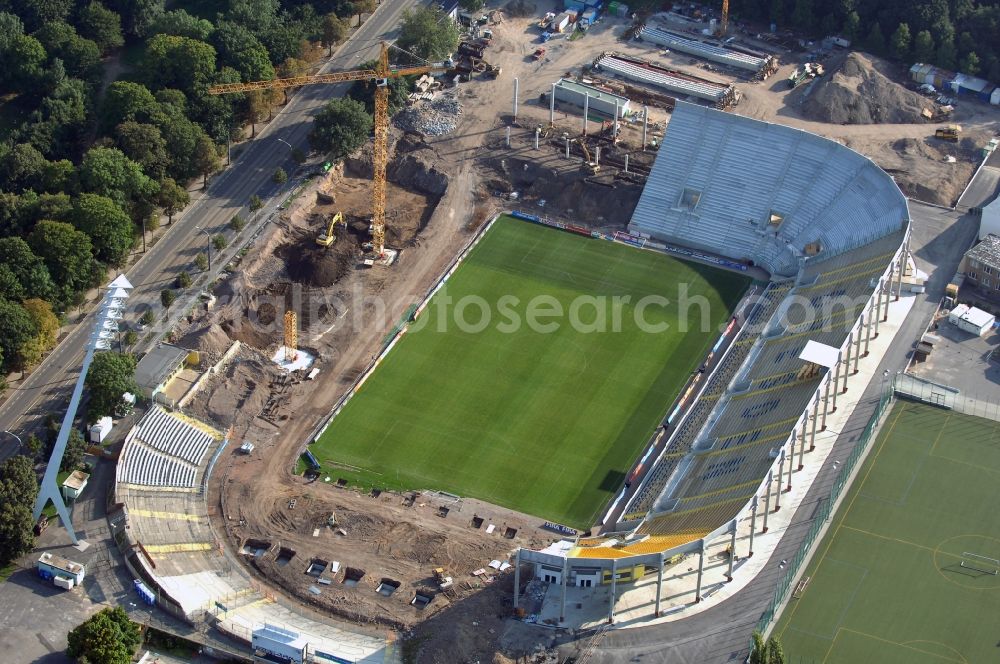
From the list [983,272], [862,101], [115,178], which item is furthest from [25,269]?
[862,101]

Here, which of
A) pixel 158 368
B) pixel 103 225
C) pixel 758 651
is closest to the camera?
pixel 758 651

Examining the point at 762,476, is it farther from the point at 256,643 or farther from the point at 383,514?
the point at 256,643

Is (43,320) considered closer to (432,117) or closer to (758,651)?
(432,117)

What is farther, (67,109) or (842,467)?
(67,109)

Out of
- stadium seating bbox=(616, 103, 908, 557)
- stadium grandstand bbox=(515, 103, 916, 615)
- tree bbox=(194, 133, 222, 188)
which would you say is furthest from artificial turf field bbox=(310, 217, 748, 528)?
tree bbox=(194, 133, 222, 188)

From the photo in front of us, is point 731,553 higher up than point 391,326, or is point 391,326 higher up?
point 731,553

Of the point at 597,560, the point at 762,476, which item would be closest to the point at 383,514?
the point at 597,560

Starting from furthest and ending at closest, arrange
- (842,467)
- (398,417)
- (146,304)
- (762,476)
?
(146,304) → (398,417) → (842,467) → (762,476)
